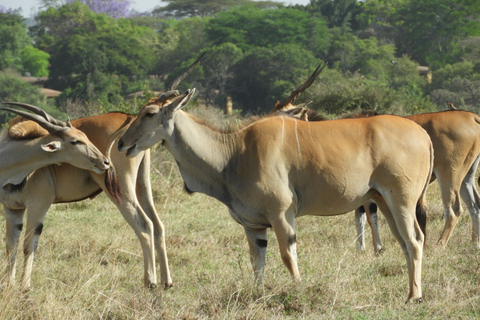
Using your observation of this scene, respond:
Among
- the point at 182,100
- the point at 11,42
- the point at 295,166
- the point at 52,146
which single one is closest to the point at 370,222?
the point at 295,166

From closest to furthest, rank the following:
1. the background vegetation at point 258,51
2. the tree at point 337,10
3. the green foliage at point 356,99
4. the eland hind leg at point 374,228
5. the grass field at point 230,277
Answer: the grass field at point 230,277
the eland hind leg at point 374,228
the green foliage at point 356,99
the background vegetation at point 258,51
the tree at point 337,10

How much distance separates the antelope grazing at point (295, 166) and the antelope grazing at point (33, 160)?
49cm

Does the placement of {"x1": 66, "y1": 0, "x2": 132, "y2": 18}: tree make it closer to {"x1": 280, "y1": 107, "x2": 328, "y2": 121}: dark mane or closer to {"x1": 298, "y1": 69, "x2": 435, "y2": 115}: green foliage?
{"x1": 298, "y1": 69, "x2": 435, "y2": 115}: green foliage

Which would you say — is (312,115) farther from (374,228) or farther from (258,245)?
(258,245)

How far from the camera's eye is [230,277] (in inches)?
206

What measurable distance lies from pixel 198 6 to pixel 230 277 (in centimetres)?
8127

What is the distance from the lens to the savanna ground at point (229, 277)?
4.59 meters

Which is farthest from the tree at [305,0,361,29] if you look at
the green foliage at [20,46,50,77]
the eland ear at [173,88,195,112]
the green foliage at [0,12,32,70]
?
the eland ear at [173,88,195,112]

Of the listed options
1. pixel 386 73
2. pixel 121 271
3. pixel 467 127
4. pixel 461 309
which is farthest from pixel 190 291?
pixel 386 73

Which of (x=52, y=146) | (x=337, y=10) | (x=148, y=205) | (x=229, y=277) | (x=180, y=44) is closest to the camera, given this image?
(x=229, y=277)

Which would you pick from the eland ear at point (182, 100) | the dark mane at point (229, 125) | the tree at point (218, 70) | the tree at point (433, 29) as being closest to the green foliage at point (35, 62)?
the tree at point (218, 70)

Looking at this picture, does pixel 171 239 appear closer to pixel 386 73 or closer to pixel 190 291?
pixel 190 291

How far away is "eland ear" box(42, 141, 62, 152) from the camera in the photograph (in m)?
5.31

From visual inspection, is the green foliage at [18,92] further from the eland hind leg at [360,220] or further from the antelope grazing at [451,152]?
the antelope grazing at [451,152]
